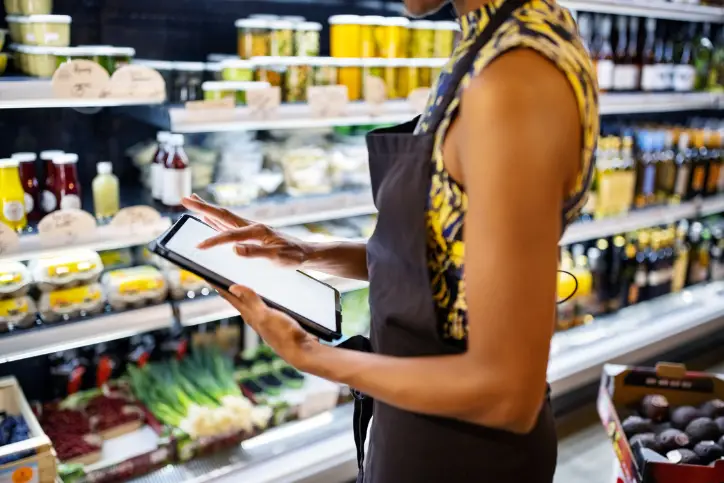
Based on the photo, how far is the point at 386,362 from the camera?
93 centimetres

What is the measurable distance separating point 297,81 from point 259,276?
118cm

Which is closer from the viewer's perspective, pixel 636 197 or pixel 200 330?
pixel 200 330

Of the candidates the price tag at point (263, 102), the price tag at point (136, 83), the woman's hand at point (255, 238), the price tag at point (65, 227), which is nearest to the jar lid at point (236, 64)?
the price tag at point (263, 102)

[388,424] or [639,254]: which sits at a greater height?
[388,424]

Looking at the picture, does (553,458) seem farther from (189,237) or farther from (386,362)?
(189,237)

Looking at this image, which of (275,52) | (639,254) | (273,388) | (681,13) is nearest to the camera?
(275,52)

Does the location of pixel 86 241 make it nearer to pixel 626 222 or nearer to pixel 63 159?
pixel 63 159

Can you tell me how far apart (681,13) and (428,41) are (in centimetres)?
162

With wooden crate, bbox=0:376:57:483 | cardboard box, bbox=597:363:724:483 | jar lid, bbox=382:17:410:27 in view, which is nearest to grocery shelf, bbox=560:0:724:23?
jar lid, bbox=382:17:410:27

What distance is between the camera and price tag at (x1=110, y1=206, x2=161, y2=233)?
188 centimetres

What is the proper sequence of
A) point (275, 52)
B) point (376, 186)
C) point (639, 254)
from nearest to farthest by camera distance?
A: point (376, 186) < point (275, 52) < point (639, 254)

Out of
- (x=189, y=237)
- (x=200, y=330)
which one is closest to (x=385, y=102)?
(x=200, y=330)

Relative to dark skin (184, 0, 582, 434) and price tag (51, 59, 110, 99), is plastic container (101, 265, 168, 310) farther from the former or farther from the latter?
dark skin (184, 0, 582, 434)


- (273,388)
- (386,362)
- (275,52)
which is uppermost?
(275,52)
